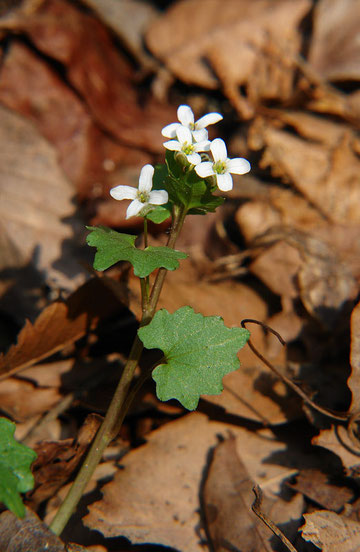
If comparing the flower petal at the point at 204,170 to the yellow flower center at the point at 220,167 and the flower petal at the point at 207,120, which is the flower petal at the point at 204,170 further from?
the flower petal at the point at 207,120

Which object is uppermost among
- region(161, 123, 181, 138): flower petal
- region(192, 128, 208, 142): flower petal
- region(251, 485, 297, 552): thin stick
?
region(161, 123, 181, 138): flower petal

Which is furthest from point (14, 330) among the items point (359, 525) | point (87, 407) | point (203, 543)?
point (359, 525)

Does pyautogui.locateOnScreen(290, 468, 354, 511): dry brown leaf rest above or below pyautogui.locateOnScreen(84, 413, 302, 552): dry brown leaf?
below

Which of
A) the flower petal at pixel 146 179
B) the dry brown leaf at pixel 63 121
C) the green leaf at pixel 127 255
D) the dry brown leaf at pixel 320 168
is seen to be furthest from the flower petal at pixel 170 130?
the dry brown leaf at pixel 320 168

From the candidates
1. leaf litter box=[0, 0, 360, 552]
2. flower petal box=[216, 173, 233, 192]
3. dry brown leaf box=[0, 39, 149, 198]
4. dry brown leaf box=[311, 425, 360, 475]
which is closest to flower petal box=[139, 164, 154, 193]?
flower petal box=[216, 173, 233, 192]

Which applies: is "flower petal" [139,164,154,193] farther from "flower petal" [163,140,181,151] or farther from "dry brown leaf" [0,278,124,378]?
"dry brown leaf" [0,278,124,378]

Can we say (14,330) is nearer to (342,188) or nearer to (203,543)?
(203,543)

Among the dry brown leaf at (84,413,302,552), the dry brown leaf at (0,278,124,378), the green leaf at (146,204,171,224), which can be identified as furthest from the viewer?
the dry brown leaf at (0,278,124,378)

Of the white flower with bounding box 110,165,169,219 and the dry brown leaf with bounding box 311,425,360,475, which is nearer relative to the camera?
the white flower with bounding box 110,165,169,219
